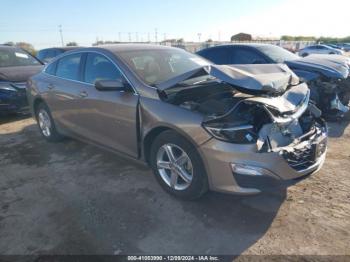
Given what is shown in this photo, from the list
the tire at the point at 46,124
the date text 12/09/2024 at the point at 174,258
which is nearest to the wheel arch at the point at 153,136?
the date text 12/09/2024 at the point at 174,258

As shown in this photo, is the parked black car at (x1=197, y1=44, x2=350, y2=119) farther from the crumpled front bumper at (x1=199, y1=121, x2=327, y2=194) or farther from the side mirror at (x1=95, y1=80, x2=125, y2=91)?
the side mirror at (x1=95, y1=80, x2=125, y2=91)

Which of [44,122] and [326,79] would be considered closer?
[44,122]

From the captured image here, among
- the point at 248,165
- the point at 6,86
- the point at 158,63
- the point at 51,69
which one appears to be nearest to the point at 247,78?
the point at 248,165

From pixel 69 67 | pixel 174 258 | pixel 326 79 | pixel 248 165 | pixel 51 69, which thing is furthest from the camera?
pixel 326 79

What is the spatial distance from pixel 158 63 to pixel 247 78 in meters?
1.41

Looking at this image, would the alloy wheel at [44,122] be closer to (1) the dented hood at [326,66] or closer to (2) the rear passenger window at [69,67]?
(2) the rear passenger window at [69,67]

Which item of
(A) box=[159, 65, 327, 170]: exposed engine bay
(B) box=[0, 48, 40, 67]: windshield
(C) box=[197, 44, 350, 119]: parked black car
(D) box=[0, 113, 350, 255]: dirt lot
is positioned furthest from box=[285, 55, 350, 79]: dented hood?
(B) box=[0, 48, 40, 67]: windshield

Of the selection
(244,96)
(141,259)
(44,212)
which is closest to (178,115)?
(244,96)

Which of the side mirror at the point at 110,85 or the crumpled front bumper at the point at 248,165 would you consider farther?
the side mirror at the point at 110,85

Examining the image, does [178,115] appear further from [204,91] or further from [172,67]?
[172,67]

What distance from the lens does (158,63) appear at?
412 cm

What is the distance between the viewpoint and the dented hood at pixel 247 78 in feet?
10.2

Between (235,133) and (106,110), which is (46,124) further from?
(235,133)

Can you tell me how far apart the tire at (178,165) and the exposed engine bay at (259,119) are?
0.35 m
